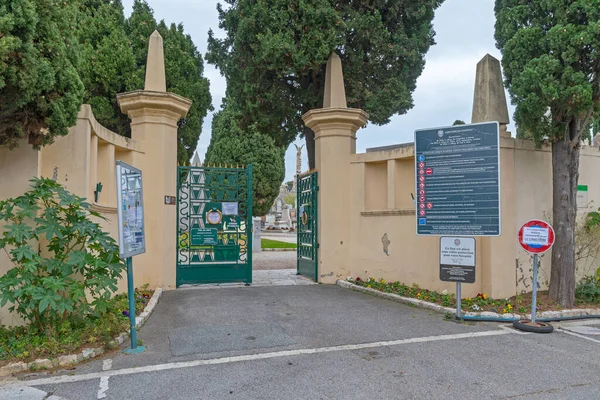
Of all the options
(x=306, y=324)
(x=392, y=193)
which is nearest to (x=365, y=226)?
(x=392, y=193)

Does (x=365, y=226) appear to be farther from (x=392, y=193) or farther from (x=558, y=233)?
(x=558, y=233)

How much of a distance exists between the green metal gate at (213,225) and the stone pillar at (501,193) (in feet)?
14.7

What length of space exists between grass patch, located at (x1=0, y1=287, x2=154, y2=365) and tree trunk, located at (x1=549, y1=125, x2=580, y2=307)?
6541mm

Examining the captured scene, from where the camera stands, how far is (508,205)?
6848 mm

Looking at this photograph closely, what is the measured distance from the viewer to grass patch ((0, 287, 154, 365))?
418cm

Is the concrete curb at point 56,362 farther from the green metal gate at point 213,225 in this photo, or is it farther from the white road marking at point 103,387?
the green metal gate at point 213,225

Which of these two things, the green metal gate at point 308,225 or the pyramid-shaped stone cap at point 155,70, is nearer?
the pyramid-shaped stone cap at point 155,70

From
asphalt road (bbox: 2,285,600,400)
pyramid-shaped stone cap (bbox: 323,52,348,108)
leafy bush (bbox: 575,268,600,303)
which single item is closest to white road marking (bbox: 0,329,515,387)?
asphalt road (bbox: 2,285,600,400)

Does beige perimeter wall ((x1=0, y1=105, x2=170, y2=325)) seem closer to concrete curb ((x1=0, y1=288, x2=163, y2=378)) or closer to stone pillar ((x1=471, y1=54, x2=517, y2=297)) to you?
concrete curb ((x1=0, y1=288, x2=163, y2=378))

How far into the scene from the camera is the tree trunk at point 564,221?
21.7 feet

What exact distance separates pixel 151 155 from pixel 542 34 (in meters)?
7.01

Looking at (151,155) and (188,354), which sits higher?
(151,155)

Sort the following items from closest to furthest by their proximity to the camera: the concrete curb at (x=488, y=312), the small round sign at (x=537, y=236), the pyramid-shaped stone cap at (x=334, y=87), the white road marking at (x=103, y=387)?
the white road marking at (x=103, y=387), the small round sign at (x=537, y=236), the concrete curb at (x=488, y=312), the pyramid-shaped stone cap at (x=334, y=87)

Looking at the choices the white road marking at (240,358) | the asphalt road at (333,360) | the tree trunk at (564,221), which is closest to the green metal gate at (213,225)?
the asphalt road at (333,360)
